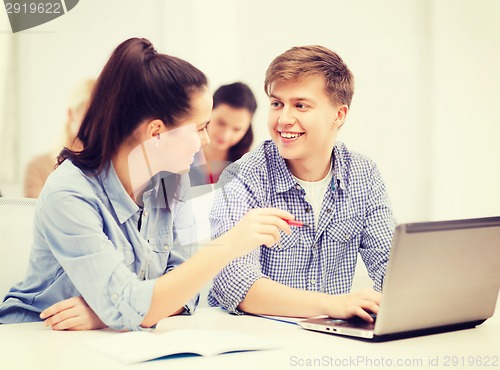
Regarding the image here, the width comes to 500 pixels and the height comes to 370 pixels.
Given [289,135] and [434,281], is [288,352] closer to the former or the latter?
[434,281]

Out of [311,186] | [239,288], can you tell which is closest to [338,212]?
[311,186]

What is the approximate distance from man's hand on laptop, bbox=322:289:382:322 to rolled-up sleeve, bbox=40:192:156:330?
1.11 ft

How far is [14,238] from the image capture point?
143cm

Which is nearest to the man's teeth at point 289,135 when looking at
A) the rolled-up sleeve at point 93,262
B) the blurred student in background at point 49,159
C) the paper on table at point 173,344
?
the rolled-up sleeve at point 93,262

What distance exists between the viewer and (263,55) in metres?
3.22

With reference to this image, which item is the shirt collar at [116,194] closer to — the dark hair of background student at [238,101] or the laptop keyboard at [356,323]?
the laptop keyboard at [356,323]

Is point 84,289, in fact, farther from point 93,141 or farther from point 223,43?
point 223,43

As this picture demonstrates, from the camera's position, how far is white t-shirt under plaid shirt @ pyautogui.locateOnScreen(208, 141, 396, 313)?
1.67m

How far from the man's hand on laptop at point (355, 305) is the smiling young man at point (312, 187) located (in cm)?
41

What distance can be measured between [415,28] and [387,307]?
2.74m

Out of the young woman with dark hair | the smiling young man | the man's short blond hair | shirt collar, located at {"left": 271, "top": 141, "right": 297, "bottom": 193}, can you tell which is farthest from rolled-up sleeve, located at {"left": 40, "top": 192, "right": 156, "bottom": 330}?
the man's short blond hair

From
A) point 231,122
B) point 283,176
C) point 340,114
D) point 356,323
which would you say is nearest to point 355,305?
point 356,323

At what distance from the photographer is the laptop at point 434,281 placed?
0.99m

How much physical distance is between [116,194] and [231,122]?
1.38 meters
